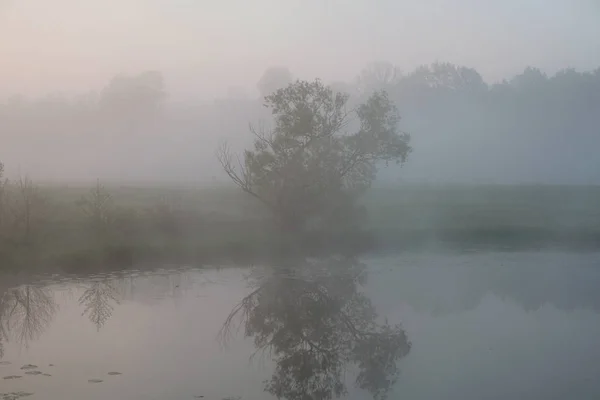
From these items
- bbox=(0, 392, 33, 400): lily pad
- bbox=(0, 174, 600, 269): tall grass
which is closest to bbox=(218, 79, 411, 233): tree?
bbox=(0, 174, 600, 269): tall grass

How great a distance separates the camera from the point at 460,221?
119 feet

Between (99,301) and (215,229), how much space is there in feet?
44.2

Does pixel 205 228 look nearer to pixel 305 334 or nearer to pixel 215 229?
pixel 215 229

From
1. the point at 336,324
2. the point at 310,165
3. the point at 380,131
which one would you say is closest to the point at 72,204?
the point at 310,165

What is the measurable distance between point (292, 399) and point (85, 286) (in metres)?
11.2

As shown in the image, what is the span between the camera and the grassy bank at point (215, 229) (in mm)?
23752

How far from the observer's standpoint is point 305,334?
502 inches

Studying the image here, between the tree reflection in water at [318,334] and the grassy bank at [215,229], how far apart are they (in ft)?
22.6

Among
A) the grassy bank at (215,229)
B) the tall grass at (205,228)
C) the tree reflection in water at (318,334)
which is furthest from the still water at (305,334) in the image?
the grassy bank at (215,229)

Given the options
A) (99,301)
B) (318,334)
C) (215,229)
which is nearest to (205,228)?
(215,229)

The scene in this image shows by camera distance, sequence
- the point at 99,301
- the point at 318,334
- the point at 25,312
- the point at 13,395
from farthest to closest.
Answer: the point at 99,301 → the point at 25,312 → the point at 318,334 → the point at 13,395

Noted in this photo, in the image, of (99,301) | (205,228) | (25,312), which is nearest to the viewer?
(25,312)

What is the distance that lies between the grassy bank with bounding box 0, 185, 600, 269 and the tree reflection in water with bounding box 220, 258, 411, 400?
22.6 feet

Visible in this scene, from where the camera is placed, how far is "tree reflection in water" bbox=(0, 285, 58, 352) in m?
12.9
